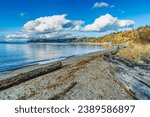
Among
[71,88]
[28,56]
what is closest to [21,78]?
[71,88]

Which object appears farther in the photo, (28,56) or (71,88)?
(28,56)

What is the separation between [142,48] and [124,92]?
52.5 feet

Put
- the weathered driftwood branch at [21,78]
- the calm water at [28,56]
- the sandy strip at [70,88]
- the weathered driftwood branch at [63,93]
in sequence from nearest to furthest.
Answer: the weathered driftwood branch at [63,93] < the sandy strip at [70,88] < the weathered driftwood branch at [21,78] < the calm water at [28,56]

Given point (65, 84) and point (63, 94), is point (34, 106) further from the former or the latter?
point (65, 84)

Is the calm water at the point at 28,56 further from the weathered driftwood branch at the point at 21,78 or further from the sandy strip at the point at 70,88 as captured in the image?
the sandy strip at the point at 70,88

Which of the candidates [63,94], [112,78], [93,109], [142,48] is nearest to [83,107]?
[93,109]

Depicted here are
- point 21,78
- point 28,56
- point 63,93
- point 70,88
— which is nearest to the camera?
point 63,93

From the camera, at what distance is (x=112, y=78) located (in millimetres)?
11273

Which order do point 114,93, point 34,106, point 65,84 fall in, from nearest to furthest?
point 34,106
point 114,93
point 65,84

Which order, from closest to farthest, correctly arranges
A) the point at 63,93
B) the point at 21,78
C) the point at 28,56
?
1. the point at 63,93
2. the point at 21,78
3. the point at 28,56

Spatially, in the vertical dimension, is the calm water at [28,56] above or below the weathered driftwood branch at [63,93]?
below

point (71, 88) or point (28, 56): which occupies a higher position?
point (71, 88)

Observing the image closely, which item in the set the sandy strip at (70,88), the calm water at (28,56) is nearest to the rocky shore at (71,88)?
the sandy strip at (70,88)

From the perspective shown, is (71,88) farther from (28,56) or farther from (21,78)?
(28,56)
